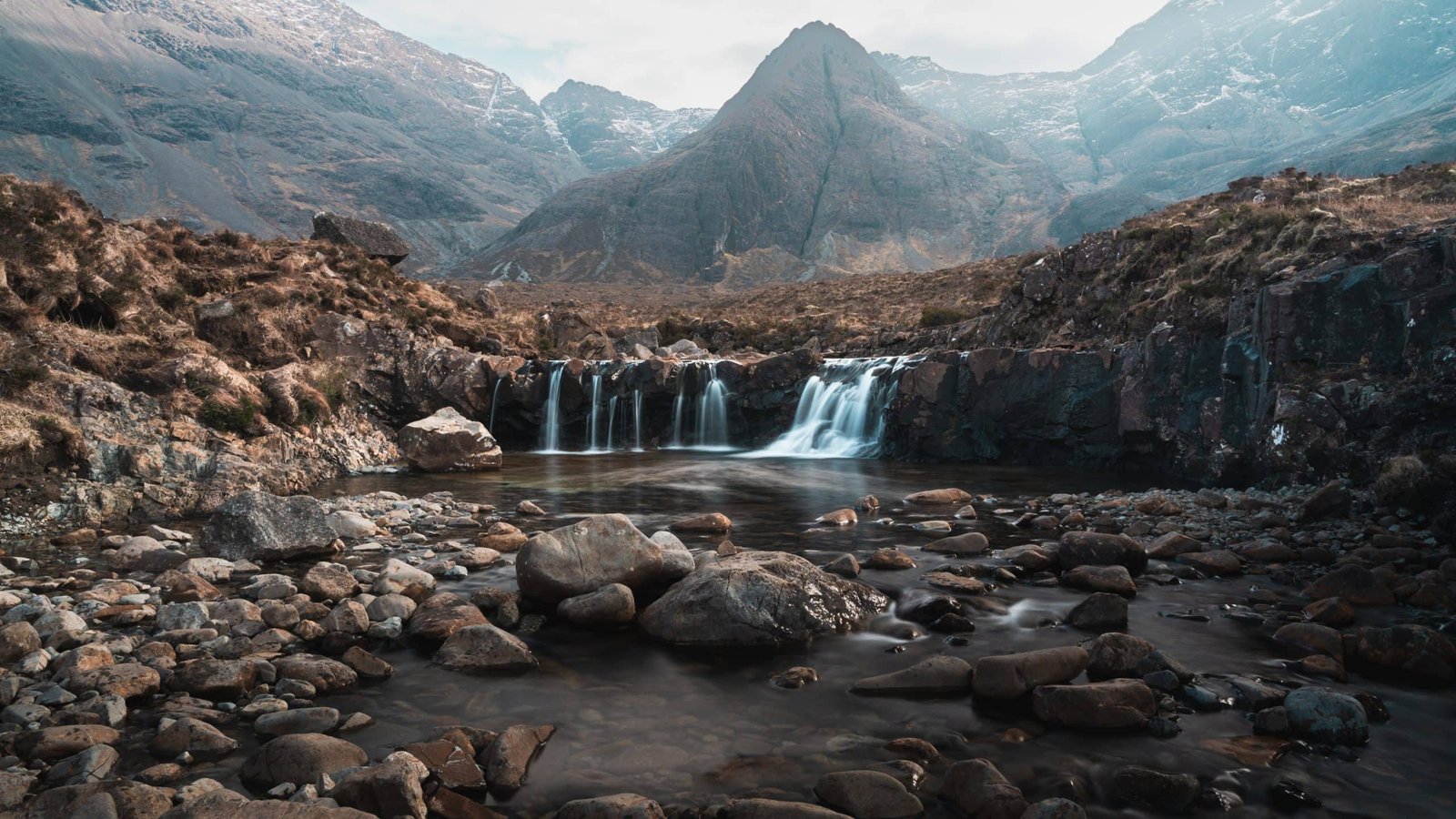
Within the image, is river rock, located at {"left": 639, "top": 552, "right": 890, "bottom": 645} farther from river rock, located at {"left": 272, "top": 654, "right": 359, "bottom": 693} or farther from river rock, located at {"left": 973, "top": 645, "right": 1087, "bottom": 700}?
river rock, located at {"left": 272, "top": 654, "right": 359, "bottom": 693}

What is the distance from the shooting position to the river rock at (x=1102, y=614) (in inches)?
302

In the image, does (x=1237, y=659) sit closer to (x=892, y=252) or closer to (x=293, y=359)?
(x=293, y=359)

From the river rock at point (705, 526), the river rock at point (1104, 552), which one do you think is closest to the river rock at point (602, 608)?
the river rock at point (705, 526)

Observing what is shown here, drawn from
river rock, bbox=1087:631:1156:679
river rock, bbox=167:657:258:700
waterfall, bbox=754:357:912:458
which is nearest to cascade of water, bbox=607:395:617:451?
waterfall, bbox=754:357:912:458

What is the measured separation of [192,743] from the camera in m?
A: 4.98

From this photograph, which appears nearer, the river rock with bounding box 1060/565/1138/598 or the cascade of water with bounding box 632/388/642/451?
the river rock with bounding box 1060/565/1138/598

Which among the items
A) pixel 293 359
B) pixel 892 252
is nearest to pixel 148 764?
pixel 293 359

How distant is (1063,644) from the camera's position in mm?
7168

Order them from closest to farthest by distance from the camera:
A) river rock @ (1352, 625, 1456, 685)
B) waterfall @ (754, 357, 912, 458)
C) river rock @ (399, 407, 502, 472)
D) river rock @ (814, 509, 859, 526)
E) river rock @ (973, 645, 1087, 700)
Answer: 1. river rock @ (973, 645, 1087, 700)
2. river rock @ (1352, 625, 1456, 685)
3. river rock @ (814, 509, 859, 526)
4. river rock @ (399, 407, 502, 472)
5. waterfall @ (754, 357, 912, 458)

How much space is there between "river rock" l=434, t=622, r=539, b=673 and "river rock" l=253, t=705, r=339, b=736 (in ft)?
4.32

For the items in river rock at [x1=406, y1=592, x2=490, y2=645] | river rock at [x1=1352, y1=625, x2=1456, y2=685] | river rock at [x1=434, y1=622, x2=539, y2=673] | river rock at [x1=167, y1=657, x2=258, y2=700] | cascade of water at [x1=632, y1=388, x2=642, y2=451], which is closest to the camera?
river rock at [x1=167, y1=657, x2=258, y2=700]

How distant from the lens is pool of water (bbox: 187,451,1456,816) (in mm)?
4871

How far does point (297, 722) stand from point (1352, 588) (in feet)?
34.4

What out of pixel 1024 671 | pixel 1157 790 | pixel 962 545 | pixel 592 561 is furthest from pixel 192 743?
pixel 962 545
